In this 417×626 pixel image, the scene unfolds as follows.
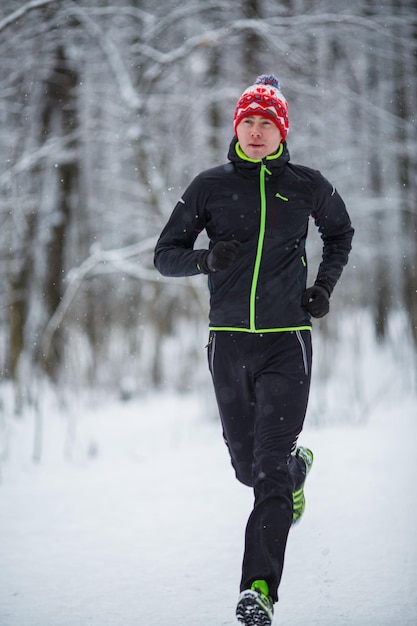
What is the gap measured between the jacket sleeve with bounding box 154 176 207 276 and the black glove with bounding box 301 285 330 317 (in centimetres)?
52

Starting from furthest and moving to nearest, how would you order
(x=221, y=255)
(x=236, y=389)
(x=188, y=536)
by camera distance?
(x=188, y=536) → (x=236, y=389) → (x=221, y=255)

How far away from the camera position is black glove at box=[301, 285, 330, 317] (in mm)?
2746

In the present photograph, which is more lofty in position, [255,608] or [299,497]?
[299,497]

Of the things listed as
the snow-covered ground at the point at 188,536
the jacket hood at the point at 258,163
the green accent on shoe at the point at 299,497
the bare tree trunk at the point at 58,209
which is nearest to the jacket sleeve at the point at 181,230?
the jacket hood at the point at 258,163

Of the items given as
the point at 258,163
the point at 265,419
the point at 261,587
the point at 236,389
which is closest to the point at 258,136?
the point at 258,163

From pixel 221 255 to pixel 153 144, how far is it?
6843mm

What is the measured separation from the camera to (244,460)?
2938 millimetres

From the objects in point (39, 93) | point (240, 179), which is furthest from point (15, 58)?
point (240, 179)

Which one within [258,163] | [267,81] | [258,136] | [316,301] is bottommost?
[316,301]

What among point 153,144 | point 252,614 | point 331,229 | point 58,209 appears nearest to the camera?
point 252,614

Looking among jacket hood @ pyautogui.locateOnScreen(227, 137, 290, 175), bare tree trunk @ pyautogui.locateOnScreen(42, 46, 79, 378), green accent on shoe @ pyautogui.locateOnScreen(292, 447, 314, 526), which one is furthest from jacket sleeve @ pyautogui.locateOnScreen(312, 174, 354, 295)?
bare tree trunk @ pyautogui.locateOnScreen(42, 46, 79, 378)

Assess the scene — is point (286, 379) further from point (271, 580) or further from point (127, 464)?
point (127, 464)

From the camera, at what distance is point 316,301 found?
2760mm

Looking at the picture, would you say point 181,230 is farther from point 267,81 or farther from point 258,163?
point 267,81
